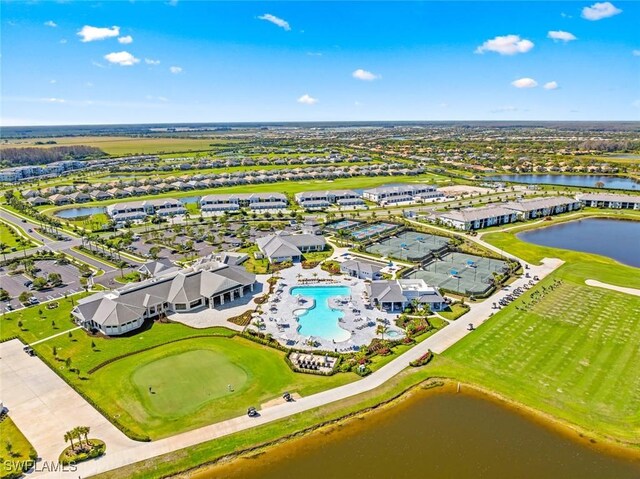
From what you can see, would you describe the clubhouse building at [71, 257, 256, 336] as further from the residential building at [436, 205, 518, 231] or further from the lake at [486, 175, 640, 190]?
the lake at [486, 175, 640, 190]

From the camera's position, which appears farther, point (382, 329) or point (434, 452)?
point (382, 329)

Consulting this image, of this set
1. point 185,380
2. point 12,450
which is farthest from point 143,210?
point 12,450

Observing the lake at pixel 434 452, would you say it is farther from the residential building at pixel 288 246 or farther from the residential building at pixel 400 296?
the residential building at pixel 288 246

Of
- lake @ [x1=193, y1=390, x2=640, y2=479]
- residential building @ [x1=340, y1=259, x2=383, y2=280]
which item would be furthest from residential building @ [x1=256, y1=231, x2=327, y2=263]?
lake @ [x1=193, y1=390, x2=640, y2=479]

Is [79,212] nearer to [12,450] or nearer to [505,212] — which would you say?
[12,450]

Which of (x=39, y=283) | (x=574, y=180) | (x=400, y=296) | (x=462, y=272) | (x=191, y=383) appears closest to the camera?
(x=191, y=383)

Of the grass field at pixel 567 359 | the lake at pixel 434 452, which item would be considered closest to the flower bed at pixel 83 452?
the lake at pixel 434 452
